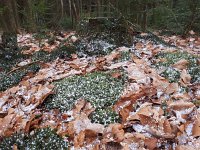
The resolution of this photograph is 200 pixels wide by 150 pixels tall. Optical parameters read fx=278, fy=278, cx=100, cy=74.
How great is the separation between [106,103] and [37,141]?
2.99 ft

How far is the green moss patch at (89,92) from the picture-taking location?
3.29 metres

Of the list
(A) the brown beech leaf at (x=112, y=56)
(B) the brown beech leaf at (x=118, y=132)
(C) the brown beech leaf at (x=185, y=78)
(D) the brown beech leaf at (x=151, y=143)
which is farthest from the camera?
(A) the brown beech leaf at (x=112, y=56)

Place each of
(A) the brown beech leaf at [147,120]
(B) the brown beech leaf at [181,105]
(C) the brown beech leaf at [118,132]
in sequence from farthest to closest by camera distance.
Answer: (B) the brown beech leaf at [181,105] → (A) the brown beech leaf at [147,120] → (C) the brown beech leaf at [118,132]

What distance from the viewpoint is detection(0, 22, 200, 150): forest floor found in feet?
8.89

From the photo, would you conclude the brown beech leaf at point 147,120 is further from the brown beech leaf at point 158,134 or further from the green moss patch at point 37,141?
the green moss patch at point 37,141

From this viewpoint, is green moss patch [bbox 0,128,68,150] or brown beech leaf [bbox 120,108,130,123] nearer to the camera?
green moss patch [bbox 0,128,68,150]

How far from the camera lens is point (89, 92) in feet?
11.4

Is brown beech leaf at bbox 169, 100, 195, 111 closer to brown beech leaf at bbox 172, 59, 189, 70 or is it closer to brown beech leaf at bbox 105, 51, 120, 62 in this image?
brown beech leaf at bbox 172, 59, 189, 70

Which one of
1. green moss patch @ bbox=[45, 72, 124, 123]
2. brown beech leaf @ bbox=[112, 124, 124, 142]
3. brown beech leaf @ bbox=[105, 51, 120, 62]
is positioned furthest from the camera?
brown beech leaf @ bbox=[105, 51, 120, 62]

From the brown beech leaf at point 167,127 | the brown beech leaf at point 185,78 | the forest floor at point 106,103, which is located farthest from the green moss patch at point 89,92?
the brown beech leaf at point 185,78

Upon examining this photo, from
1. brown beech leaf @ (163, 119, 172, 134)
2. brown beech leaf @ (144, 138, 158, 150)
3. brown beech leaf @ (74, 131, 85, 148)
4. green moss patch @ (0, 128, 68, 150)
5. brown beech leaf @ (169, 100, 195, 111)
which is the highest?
brown beech leaf @ (169, 100, 195, 111)

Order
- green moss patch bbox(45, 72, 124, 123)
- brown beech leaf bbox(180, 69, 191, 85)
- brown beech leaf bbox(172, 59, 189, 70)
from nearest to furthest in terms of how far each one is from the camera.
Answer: green moss patch bbox(45, 72, 124, 123), brown beech leaf bbox(180, 69, 191, 85), brown beech leaf bbox(172, 59, 189, 70)

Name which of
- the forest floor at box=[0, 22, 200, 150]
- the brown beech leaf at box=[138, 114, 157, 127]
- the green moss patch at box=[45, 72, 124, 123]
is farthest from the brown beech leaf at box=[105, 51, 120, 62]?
the brown beech leaf at box=[138, 114, 157, 127]

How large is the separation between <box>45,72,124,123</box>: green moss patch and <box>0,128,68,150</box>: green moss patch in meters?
0.48
